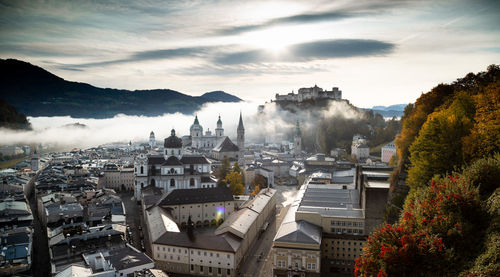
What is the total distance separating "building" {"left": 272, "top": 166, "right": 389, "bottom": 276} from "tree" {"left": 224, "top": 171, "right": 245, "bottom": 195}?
17.9m

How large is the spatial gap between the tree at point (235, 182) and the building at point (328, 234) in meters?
17.9

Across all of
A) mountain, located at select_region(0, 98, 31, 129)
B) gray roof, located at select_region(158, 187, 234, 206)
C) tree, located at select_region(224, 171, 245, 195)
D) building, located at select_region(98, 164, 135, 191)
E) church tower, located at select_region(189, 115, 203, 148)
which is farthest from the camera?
mountain, located at select_region(0, 98, 31, 129)

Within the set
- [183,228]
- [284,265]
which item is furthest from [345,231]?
[183,228]

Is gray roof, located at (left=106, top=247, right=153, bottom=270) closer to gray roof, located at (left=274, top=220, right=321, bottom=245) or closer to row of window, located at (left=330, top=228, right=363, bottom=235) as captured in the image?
gray roof, located at (left=274, top=220, right=321, bottom=245)

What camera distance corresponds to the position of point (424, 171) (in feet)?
72.0

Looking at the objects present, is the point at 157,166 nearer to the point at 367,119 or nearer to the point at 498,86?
the point at 498,86

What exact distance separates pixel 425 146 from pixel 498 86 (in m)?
5.44

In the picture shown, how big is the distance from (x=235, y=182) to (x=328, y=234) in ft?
75.1

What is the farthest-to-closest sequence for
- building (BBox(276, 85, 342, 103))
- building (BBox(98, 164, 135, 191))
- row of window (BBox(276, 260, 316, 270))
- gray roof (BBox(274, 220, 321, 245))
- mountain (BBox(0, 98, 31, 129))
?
building (BBox(276, 85, 342, 103)) → mountain (BBox(0, 98, 31, 129)) → building (BBox(98, 164, 135, 191)) → gray roof (BBox(274, 220, 321, 245)) → row of window (BBox(276, 260, 316, 270))

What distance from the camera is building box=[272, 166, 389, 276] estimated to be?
24828 millimetres

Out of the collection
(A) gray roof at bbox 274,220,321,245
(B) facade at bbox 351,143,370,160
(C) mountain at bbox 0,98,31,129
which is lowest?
(A) gray roof at bbox 274,220,321,245

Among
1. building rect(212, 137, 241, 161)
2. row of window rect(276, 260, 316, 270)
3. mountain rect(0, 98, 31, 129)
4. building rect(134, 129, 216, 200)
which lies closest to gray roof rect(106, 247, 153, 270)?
row of window rect(276, 260, 316, 270)

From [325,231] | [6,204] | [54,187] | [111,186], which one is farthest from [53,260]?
[111,186]

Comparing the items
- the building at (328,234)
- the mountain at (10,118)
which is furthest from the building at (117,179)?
the mountain at (10,118)
